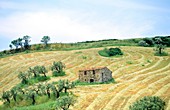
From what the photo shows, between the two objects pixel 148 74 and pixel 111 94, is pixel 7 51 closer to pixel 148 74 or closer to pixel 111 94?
pixel 148 74

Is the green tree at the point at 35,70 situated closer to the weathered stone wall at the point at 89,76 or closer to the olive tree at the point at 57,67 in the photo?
the olive tree at the point at 57,67

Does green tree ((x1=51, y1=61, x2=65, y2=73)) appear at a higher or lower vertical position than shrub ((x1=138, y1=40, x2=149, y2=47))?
lower

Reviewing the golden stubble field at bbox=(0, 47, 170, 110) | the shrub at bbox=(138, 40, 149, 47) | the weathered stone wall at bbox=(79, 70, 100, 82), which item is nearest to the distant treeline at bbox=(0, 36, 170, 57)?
the shrub at bbox=(138, 40, 149, 47)

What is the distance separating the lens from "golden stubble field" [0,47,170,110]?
209 ft

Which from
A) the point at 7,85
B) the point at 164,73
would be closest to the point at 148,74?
the point at 164,73

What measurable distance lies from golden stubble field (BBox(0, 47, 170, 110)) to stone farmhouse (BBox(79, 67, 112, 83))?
3.47 meters

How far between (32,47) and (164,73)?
102267mm

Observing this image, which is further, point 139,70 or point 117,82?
point 139,70

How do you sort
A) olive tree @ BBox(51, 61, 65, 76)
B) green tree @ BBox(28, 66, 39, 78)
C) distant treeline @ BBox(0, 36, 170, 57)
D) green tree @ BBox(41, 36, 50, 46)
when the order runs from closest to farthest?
1. green tree @ BBox(28, 66, 39, 78)
2. olive tree @ BBox(51, 61, 65, 76)
3. distant treeline @ BBox(0, 36, 170, 57)
4. green tree @ BBox(41, 36, 50, 46)

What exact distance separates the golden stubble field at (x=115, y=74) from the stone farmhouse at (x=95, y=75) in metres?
3.47

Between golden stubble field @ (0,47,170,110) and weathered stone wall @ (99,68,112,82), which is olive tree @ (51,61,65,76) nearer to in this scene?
golden stubble field @ (0,47,170,110)

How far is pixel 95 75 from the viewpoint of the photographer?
84.6 meters

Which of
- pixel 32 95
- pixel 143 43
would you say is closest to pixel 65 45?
pixel 143 43

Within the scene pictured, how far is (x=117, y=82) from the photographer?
Result: 81.8m
